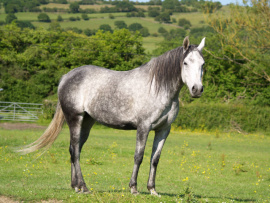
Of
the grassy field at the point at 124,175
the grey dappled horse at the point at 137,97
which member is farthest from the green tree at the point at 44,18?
the grey dappled horse at the point at 137,97

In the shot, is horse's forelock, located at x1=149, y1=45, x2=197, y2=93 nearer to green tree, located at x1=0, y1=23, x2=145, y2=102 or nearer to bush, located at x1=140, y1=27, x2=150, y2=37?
green tree, located at x1=0, y1=23, x2=145, y2=102

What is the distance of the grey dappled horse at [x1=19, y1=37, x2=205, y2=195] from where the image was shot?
6332 mm

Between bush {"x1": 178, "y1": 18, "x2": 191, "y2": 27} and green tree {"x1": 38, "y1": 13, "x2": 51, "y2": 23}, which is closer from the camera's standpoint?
green tree {"x1": 38, "y1": 13, "x2": 51, "y2": 23}

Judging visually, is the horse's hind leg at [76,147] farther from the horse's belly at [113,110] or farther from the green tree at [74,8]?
the green tree at [74,8]

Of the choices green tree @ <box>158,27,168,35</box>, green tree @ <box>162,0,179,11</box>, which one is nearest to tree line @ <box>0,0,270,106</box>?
green tree @ <box>158,27,168,35</box>

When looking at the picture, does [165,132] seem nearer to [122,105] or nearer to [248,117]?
[122,105]

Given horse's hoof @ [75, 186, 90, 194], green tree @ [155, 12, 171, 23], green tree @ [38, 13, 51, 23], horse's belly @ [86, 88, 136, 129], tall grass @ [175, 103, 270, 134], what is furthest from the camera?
green tree @ [155, 12, 171, 23]

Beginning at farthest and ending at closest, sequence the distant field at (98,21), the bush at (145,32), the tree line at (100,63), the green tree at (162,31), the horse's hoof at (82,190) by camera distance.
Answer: the green tree at (162,31), the bush at (145,32), the distant field at (98,21), the tree line at (100,63), the horse's hoof at (82,190)

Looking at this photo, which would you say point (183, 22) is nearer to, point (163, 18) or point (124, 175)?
point (163, 18)

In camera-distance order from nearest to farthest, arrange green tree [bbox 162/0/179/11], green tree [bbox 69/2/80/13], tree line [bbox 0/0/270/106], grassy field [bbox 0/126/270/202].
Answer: grassy field [bbox 0/126/270/202]
tree line [bbox 0/0/270/106]
green tree [bbox 69/2/80/13]
green tree [bbox 162/0/179/11]

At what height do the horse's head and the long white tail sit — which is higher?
the horse's head

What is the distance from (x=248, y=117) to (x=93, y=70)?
1101 inches

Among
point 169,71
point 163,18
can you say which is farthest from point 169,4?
point 169,71

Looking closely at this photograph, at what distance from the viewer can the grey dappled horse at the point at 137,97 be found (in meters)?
6.33
